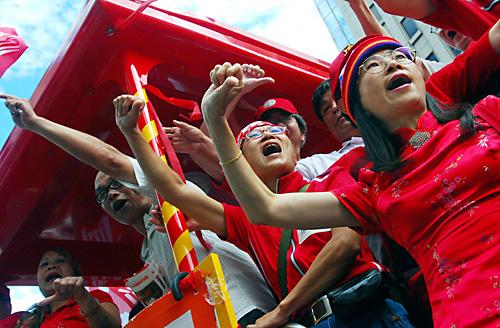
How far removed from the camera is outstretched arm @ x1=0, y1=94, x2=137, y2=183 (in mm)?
2607

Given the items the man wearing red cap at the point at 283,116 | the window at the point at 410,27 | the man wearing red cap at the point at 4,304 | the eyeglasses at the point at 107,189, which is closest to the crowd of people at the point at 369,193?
the man wearing red cap at the point at 283,116

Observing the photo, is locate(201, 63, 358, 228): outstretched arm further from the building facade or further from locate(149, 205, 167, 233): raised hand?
the building facade

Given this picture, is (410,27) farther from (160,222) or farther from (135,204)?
(160,222)

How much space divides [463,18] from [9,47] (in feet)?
8.49

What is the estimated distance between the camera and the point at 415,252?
4.69 ft

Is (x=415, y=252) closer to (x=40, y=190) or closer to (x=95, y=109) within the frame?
(x=95, y=109)

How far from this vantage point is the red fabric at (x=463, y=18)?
200 centimetres

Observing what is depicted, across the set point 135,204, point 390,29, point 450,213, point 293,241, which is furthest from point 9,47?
point 390,29

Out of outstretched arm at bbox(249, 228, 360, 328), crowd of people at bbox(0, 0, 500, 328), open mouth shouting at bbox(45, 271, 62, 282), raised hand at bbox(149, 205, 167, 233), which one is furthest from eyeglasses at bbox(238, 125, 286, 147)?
open mouth shouting at bbox(45, 271, 62, 282)

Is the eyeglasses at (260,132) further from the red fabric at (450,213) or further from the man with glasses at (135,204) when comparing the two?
the red fabric at (450,213)

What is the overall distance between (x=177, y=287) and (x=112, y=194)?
1.46 m

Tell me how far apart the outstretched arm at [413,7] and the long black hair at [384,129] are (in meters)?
0.57

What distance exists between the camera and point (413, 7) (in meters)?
2.10

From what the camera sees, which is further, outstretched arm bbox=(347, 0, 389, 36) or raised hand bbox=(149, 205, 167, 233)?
outstretched arm bbox=(347, 0, 389, 36)
